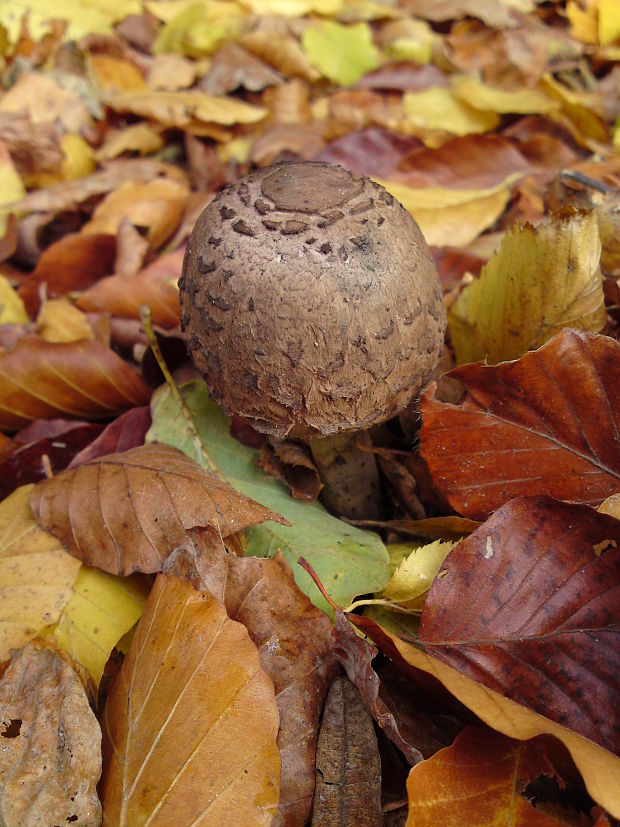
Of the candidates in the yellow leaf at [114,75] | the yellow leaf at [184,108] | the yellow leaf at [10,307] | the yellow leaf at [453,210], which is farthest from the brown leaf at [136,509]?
the yellow leaf at [114,75]

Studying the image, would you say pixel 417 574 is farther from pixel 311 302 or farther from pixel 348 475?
pixel 311 302

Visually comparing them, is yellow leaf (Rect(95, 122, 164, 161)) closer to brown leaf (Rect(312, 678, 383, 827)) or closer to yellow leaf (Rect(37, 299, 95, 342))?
yellow leaf (Rect(37, 299, 95, 342))

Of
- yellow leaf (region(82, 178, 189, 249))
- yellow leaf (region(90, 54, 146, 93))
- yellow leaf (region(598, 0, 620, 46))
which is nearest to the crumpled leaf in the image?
yellow leaf (region(82, 178, 189, 249))

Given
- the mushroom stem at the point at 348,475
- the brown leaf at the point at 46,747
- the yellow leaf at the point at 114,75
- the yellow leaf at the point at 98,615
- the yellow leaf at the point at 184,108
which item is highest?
the yellow leaf at the point at 114,75

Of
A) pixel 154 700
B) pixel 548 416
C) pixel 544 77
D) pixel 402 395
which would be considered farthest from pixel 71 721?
pixel 544 77

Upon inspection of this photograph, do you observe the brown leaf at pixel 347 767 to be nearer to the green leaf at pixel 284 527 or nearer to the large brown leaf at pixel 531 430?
the green leaf at pixel 284 527

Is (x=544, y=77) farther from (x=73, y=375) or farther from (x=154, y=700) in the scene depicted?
(x=154, y=700)

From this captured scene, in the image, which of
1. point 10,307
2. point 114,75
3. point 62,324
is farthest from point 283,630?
point 114,75
